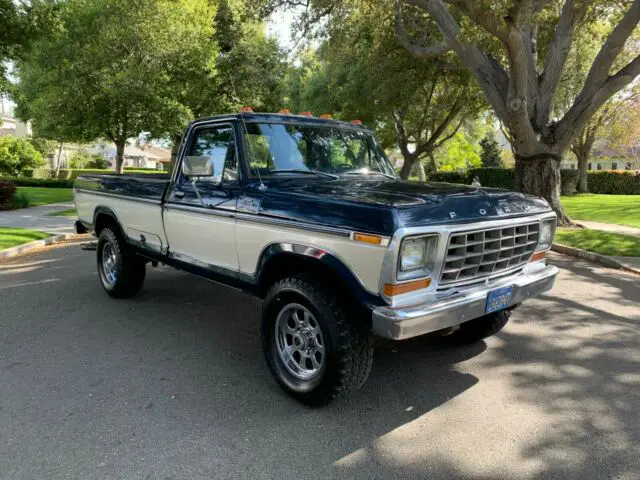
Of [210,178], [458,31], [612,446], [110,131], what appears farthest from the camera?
[110,131]

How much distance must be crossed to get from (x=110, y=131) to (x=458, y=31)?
13.4 m

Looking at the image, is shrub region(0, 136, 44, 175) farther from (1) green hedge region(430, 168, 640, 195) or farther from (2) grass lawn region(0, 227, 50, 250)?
(1) green hedge region(430, 168, 640, 195)

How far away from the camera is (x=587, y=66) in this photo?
22156mm

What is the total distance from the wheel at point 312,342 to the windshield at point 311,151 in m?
1.19

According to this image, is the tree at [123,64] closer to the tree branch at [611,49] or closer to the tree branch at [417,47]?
the tree branch at [417,47]

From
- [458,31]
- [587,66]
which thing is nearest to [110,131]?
[458,31]

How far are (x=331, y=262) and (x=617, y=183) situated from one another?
3387cm

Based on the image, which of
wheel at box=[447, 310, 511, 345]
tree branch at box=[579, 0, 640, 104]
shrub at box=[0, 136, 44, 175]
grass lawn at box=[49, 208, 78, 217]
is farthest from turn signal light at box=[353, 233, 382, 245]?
shrub at box=[0, 136, 44, 175]

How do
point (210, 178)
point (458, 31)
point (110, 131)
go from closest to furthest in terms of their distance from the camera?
point (210, 178), point (458, 31), point (110, 131)

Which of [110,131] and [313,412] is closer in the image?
[313,412]

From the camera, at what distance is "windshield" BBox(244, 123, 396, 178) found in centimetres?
420

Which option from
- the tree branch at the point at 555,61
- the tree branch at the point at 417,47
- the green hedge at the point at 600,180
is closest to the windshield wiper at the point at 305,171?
the tree branch at the point at 417,47

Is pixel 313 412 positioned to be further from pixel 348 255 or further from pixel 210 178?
pixel 210 178

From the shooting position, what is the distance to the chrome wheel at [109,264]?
6.14 meters
